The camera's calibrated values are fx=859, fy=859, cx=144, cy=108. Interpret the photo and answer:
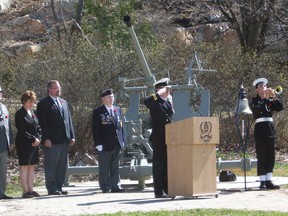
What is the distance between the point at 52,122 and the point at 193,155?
8.78 feet

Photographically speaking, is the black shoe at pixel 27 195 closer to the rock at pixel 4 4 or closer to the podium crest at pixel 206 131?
the podium crest at pixel 206 131

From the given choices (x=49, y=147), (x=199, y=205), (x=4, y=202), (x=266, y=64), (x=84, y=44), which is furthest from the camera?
(x=266, y=64)

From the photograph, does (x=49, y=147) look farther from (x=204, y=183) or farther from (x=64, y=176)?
(x=204, y=183)

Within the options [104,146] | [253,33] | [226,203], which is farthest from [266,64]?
[226,203]

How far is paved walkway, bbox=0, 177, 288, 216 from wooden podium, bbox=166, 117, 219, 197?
0.18 meters

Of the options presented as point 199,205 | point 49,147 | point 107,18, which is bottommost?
point 199,205

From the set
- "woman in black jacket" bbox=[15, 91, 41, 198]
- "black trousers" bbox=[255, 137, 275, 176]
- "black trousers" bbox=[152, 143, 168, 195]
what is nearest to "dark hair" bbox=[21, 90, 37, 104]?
"woman in black jacket" bbox=[15, 91, 41, 198]

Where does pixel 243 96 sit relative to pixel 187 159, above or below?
above

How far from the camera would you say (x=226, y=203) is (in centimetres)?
1208

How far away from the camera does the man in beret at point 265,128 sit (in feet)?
45.9

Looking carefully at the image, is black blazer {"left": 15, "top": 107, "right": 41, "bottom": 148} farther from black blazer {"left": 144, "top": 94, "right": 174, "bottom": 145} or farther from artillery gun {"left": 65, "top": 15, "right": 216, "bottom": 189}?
black blazer {"left": 144, "top": 94, "right": 174, "bottom": 145}

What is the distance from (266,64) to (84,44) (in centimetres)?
526

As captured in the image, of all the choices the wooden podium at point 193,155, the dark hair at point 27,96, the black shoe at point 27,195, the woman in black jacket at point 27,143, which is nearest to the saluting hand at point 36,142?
the woman in black jacket at point 27,143

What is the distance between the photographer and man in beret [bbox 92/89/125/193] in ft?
46.4
